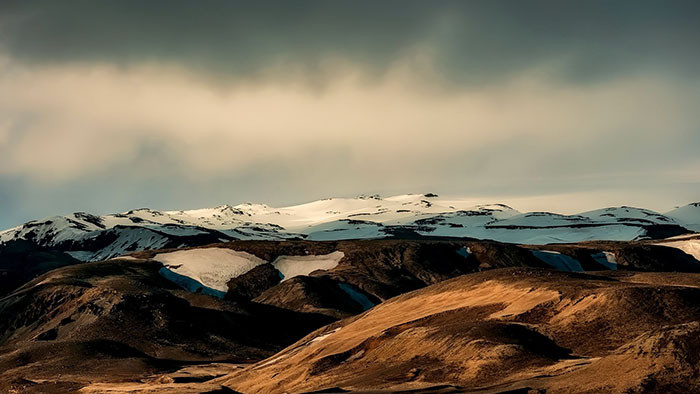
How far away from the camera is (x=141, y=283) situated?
521 feet

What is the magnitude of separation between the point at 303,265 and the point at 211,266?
2501cm

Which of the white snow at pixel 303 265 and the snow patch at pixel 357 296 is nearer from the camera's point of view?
the snow patch at pixel 357 296

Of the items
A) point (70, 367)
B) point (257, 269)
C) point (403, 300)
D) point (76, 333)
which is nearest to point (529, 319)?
point (403, 300)

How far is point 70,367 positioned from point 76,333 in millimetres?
32165

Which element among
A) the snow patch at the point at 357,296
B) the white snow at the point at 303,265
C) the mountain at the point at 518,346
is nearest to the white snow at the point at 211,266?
the white snow at the point at 303,265

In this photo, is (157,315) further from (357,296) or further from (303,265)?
(303,265)

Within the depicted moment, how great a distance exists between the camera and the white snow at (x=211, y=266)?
183750 mm

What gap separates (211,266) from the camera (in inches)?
7544

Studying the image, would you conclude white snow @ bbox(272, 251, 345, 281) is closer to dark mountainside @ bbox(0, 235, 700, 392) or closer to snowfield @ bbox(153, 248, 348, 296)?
snowfield @ bbox(153, 248, 348, 296)

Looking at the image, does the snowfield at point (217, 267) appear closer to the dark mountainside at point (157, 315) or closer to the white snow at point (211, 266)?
the white snow at point (211, 266)

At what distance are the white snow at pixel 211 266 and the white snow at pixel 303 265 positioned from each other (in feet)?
19.3

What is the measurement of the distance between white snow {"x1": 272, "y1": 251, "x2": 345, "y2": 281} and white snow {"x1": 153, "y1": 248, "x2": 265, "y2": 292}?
590cm

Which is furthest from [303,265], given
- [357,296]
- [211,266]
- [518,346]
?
[518,346]

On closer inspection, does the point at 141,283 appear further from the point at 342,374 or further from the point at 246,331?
the point at 342,374
